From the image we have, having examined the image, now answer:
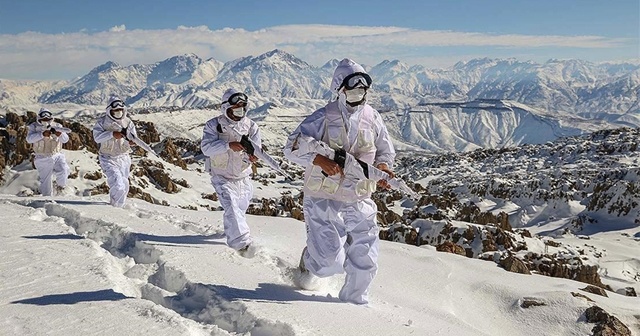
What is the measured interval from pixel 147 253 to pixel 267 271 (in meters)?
1.86

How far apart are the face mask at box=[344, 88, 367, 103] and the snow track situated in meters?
2.68

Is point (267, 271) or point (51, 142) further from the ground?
point (51, 142)

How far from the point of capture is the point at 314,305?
216 inches

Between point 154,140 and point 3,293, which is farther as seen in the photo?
point 154,140

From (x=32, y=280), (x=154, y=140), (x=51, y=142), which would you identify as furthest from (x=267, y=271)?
(x=154, y=140)

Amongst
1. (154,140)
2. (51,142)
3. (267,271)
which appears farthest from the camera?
(154,140)

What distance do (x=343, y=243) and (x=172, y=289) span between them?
215 centimetres

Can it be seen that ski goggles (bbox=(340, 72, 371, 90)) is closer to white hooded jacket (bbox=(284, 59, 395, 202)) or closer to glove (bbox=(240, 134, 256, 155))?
white hooded jacket (bbox=(284, 59, 395, 202))

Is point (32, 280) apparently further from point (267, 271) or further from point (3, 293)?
point (267, 271)

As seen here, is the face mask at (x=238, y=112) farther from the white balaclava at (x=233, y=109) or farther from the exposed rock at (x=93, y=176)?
the exposed rock at (x=93, y=176)

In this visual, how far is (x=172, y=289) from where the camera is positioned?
5.93m

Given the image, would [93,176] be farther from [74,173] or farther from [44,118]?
[44,118]

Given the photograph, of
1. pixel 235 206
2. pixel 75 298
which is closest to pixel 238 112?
pixel 235 206

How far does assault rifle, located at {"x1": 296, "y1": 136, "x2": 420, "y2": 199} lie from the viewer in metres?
5.80
